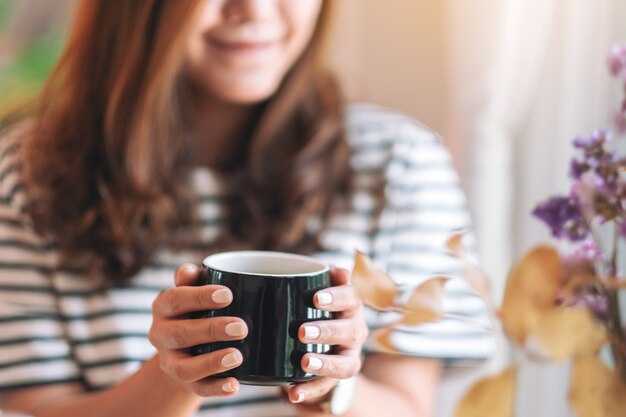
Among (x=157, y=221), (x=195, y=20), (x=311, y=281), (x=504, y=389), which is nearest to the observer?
(x=504, y=389)

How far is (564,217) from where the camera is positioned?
46 centimetres

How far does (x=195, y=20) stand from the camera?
1.02m

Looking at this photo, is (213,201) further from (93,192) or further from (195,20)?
(195,20)

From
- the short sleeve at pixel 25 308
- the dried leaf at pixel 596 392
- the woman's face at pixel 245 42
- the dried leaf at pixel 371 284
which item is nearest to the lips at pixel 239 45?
the woman's face at pixel 245 42

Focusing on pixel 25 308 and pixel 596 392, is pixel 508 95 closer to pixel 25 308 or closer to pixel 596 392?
pixel 25 308

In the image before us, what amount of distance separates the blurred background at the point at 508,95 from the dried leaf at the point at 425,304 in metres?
0.69

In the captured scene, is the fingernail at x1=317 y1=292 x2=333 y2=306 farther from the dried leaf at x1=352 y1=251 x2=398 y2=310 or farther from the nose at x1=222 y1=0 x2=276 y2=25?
the nose at x1=222 y1=0 x2=276 y2=25

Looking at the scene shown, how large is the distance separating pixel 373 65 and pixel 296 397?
134cm

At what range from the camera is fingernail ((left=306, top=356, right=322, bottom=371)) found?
571 millimetres

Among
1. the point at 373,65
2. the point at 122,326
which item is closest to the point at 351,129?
the point at 122,326

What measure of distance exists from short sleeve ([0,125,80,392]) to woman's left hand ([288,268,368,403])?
22.9 inches

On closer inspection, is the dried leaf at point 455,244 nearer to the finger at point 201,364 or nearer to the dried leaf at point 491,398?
the dried leaf at point 491,398

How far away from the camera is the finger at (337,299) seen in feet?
1.89

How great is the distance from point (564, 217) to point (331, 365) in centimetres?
22
